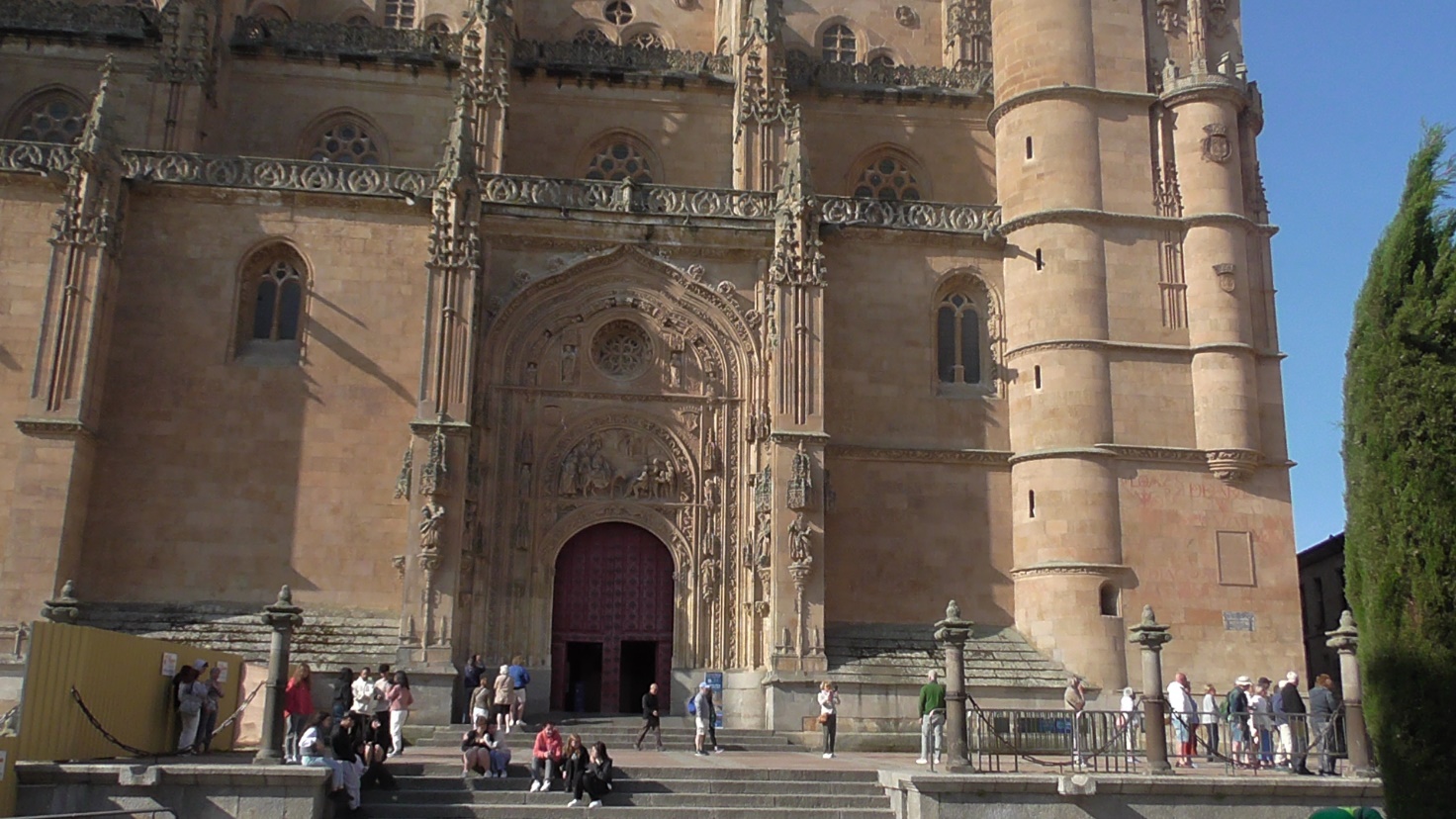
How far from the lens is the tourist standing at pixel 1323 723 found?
17.4m

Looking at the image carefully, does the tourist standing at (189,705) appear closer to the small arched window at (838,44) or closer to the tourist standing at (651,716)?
the tourist standing at (651,716)

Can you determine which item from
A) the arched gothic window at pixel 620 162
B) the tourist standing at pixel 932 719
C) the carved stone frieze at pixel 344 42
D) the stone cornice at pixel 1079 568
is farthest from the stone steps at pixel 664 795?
the carved stone frieze at pixel 344 42

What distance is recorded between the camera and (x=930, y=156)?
3092 centimetres

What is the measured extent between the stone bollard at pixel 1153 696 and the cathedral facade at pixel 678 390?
644 cm

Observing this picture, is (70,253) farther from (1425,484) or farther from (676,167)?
(1425,484)

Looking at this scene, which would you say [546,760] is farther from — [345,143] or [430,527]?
[345,143]

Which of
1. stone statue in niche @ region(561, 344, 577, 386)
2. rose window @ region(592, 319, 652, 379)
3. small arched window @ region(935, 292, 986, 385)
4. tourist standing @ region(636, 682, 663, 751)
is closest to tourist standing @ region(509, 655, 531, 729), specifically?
tourist standing @ region(636, 682, 663, 751)

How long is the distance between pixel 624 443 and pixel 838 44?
1335 cm

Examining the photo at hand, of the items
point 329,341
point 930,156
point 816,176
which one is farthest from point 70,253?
point 930,156

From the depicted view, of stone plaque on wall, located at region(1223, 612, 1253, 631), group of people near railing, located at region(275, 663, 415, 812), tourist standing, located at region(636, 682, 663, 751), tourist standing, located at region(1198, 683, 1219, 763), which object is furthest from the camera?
stone plaque on wall, located at region(1223, 612, 1253, 631)

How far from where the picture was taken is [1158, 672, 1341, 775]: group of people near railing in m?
17.6

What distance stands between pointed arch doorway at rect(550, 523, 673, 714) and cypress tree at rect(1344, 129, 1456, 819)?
14.9m

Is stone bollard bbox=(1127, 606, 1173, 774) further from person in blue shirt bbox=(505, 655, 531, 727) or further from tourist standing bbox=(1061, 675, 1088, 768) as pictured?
person in blue shirt bbox=(505, 655, 531, 727)

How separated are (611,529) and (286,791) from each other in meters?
10.8
